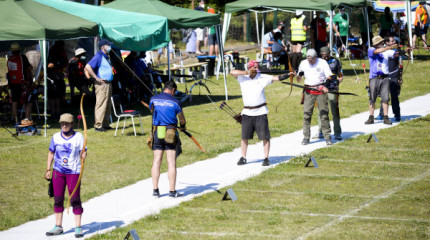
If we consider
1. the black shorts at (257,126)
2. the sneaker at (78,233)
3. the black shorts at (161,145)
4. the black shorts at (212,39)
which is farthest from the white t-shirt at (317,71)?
the black shorts at (212,39)

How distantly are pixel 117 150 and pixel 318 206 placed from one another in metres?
5.61

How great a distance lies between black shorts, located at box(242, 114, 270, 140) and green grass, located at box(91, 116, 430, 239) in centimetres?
65

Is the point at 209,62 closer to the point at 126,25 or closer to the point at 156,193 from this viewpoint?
the point at 126,25

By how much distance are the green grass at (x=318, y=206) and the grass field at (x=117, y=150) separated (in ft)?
0.86

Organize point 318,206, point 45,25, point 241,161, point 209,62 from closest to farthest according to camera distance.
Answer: point 318,206 < point 241,161 < point 45,25 < point 209,62

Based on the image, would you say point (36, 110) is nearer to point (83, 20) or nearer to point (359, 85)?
point (83, 20)

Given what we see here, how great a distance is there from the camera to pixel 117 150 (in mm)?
13898

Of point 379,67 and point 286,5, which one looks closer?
point 379,67

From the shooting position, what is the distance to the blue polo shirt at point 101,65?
52.0ft

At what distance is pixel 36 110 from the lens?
19.5 meters

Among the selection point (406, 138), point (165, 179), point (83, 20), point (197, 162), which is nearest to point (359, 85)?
point (406, 138)

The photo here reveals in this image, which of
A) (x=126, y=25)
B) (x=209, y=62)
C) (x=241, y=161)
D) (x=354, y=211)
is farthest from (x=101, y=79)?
(x=209, y=62)

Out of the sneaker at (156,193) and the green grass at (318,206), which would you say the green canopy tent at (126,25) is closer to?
the green grass at (318,206)

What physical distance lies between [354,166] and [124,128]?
6.17m
